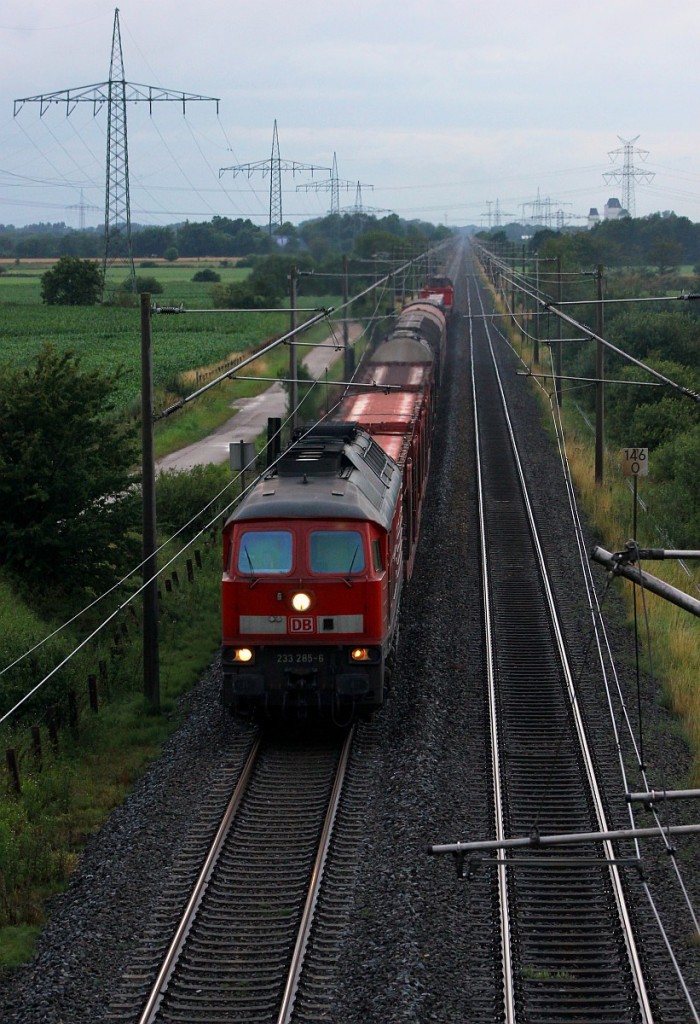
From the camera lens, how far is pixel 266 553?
47.6 feet

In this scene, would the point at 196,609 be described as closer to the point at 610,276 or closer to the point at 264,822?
the point at 264,822

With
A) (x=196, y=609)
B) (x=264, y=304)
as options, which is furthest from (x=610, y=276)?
(x=196, y=609)

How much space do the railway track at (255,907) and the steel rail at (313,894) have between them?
0.04 ft

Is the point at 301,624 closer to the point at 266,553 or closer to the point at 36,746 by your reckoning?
the point at 266,553

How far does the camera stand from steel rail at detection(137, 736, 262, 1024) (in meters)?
9.22

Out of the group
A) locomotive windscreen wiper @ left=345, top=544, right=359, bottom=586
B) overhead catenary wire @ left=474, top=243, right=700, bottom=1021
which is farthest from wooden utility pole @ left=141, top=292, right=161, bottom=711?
overhead catenary wire @ left=474, top=243, right=700, bottom=1021

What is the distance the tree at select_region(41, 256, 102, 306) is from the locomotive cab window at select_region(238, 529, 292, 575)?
224 ft

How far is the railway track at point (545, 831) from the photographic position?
30.9 ft

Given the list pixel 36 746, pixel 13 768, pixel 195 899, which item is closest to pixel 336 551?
pixel 36 746

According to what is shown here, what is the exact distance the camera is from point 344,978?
31.5ft

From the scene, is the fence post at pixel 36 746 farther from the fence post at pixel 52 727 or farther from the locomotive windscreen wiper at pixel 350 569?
the locomotive windscreen wiper at pixel 350 569

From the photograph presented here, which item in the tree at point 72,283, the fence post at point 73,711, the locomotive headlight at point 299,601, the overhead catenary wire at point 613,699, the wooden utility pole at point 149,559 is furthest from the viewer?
the tree at point 72,283

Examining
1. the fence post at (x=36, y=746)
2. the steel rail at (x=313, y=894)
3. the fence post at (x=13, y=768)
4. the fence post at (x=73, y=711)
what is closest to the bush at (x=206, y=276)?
the fence post at (x=73, y=711)

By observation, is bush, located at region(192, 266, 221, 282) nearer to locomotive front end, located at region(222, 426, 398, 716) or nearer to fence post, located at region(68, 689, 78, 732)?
fence post, located at region(68, 689, 78, 732)
